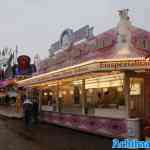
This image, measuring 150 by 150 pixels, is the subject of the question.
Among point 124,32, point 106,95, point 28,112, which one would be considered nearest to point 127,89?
point 106,95

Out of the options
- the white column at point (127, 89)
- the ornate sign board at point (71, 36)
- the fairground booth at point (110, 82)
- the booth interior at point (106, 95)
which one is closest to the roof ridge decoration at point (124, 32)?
the fairground booth at point (110, 82)

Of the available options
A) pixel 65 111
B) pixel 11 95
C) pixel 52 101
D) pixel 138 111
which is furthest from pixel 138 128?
pixel 11 95

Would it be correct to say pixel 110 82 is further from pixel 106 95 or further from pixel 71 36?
pixel 71 36

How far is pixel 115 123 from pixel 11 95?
1701 inches

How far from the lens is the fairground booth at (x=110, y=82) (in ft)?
57.0

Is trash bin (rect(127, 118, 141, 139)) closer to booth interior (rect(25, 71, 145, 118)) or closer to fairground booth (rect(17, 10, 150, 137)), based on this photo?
fairground booth (rect(17, 10, 150, 137))

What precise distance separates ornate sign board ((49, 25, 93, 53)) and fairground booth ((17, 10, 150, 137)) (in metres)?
3.13

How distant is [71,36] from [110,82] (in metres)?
13.3

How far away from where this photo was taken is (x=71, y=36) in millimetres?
32812

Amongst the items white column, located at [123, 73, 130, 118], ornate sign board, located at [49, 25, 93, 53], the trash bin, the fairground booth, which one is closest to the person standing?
the fairground booth

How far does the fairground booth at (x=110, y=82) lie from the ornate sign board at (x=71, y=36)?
123 inches

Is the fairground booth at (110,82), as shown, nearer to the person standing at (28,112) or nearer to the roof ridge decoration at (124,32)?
the roof ridge decoration at (124,32)

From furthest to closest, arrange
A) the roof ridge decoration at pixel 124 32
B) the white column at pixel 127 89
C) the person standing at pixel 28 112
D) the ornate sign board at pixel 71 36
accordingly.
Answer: the ornate sign board at pixel 71 36
the person standing at pixel 28 112
the roof ridge decoration at pixel 124 32
the white column at pixel 127 89

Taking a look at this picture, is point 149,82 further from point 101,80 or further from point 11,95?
point 11,95
